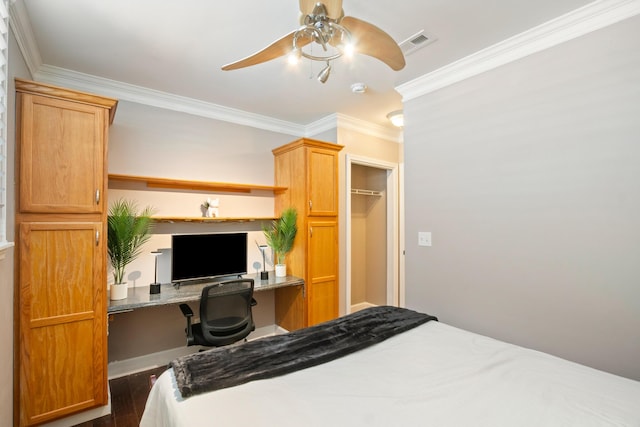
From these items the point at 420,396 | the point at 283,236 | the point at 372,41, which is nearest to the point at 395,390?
the point at 420,396

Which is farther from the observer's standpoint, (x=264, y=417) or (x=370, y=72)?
(x=370, y=72)

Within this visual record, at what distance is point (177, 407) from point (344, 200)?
286 cm

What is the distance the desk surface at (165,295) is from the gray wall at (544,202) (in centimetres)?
147

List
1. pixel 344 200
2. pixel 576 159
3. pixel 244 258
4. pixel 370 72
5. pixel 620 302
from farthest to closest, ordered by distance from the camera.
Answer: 1. pixel 344 200
2. pixel 244 258
3. pixel 370 72
4. pixel 576 159
5. pixel 620 302

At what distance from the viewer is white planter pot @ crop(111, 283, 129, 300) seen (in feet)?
8.12

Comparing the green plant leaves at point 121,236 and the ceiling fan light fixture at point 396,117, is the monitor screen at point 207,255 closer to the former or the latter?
the green plant leaves at point 121,236

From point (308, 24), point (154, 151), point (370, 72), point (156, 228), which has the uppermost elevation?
point (370, 72)

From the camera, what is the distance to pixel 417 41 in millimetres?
2156

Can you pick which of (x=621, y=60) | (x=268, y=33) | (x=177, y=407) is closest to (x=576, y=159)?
(x=621, y=60)

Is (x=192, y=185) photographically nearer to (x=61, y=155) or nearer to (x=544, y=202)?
(x=61, y=155)

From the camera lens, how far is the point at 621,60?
5.79ft

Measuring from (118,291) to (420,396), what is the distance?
237 cm

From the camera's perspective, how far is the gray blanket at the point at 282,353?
4.32ft

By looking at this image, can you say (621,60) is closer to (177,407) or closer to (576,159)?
(576,159)
